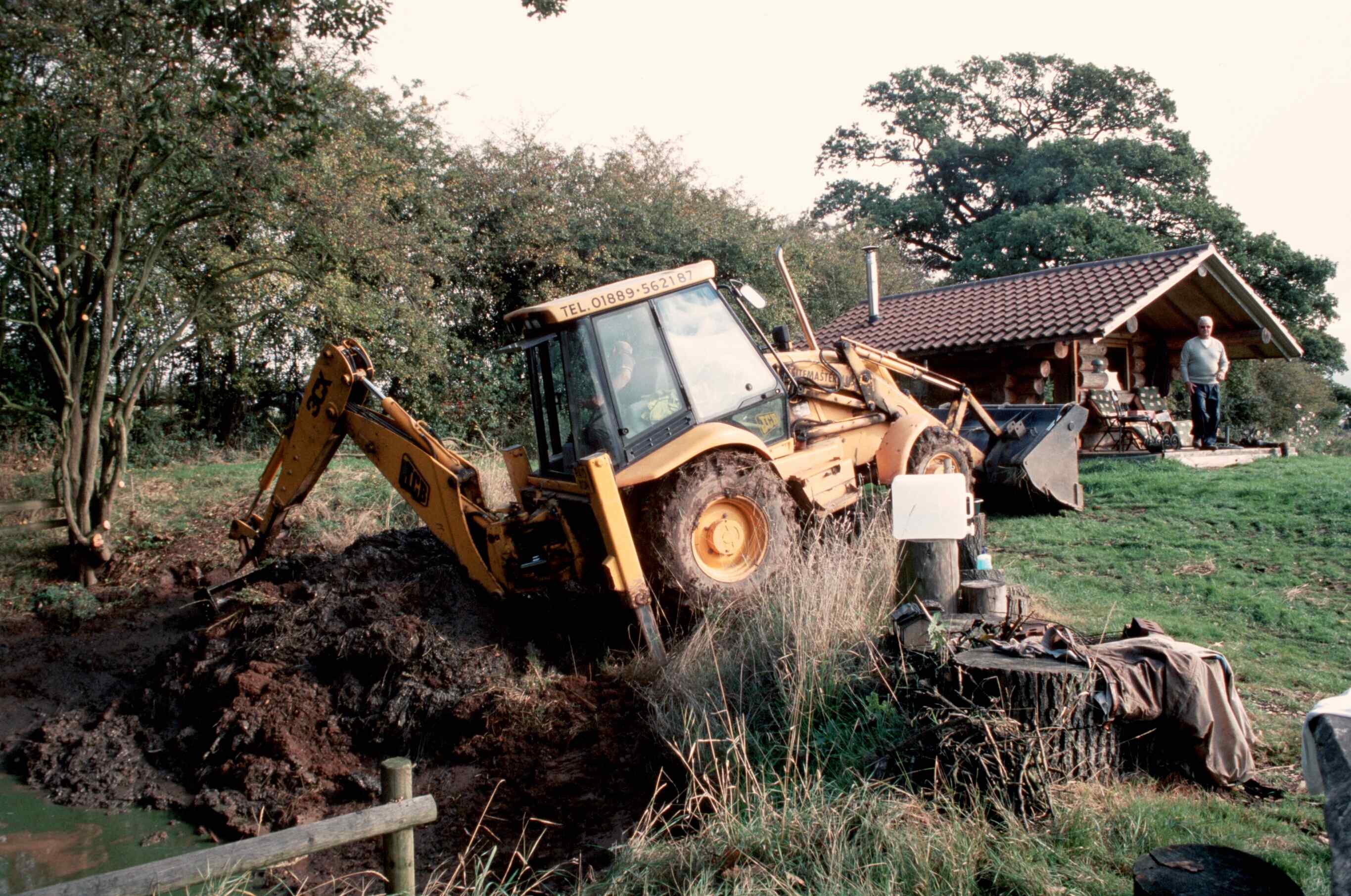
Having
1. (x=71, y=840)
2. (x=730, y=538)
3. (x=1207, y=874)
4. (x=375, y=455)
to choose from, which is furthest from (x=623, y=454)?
(x=1207, y=874)

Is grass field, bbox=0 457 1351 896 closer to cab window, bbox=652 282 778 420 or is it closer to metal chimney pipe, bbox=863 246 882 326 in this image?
cab window, bbox=652 282 778 420

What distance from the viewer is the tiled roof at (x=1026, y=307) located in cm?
1527

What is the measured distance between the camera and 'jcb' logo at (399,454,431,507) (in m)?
7.06

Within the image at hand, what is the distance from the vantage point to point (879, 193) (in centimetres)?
3641

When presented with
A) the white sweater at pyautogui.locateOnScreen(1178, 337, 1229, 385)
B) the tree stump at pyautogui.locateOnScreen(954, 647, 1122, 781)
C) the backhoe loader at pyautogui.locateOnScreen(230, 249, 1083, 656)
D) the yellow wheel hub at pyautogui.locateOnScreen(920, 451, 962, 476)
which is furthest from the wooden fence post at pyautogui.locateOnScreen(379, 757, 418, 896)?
the white sweater at pyautogui.locateOnScreen(1178, 337, 1229, 385)

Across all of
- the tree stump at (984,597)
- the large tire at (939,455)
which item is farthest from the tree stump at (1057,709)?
the large tire at (939,455)

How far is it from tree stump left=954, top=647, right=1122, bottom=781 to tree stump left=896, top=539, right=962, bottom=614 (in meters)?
1.41

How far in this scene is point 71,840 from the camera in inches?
217

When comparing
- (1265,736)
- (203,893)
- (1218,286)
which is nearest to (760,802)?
(203,893)

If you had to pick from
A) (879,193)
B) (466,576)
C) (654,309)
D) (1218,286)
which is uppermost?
(879,193)

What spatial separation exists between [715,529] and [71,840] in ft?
13.5

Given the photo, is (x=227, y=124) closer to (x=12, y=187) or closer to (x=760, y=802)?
(x=12, y=187)

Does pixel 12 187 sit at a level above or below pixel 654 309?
above

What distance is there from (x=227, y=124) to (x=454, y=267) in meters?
9.15
